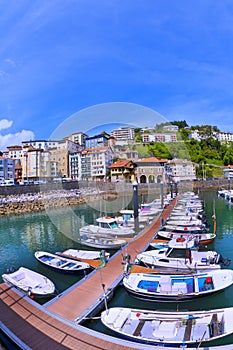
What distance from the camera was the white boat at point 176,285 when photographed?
8828 mm

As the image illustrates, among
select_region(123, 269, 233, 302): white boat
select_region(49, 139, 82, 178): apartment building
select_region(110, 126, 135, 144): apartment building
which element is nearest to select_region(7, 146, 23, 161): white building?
select_region(49, 139, 82, 178): apartment building

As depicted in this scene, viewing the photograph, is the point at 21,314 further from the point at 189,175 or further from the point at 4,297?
the point at 189,175

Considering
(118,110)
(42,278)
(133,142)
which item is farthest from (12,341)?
(133,142)

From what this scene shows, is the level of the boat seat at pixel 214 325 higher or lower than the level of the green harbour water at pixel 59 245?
higher

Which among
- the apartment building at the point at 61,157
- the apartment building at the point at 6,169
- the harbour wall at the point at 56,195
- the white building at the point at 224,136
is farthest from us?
the white building at the point at 224,136

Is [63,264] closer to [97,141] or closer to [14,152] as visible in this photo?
[97,141]

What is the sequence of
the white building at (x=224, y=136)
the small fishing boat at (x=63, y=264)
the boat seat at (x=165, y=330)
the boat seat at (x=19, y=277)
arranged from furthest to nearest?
the white building at (x=224, y=136) < the small fishing boat at (x=63, y=264) < the boat seat at (x=19, y=277) < the boat seat at (x=165, y=330)

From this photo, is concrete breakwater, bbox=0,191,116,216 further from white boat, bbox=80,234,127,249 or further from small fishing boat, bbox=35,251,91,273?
small fishing boat, bbox=35,251,91,273

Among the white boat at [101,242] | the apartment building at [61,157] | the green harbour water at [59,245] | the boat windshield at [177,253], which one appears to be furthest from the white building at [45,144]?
the boat windshield at [177,253]

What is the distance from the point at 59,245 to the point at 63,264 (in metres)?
5.98

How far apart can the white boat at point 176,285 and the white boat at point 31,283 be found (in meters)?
2.81

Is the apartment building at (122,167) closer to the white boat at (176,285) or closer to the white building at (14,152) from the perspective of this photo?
the white boat at (176,285)

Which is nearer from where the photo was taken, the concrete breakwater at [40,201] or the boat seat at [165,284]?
the boat seat at [165,284]

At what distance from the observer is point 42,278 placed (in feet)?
33.5
